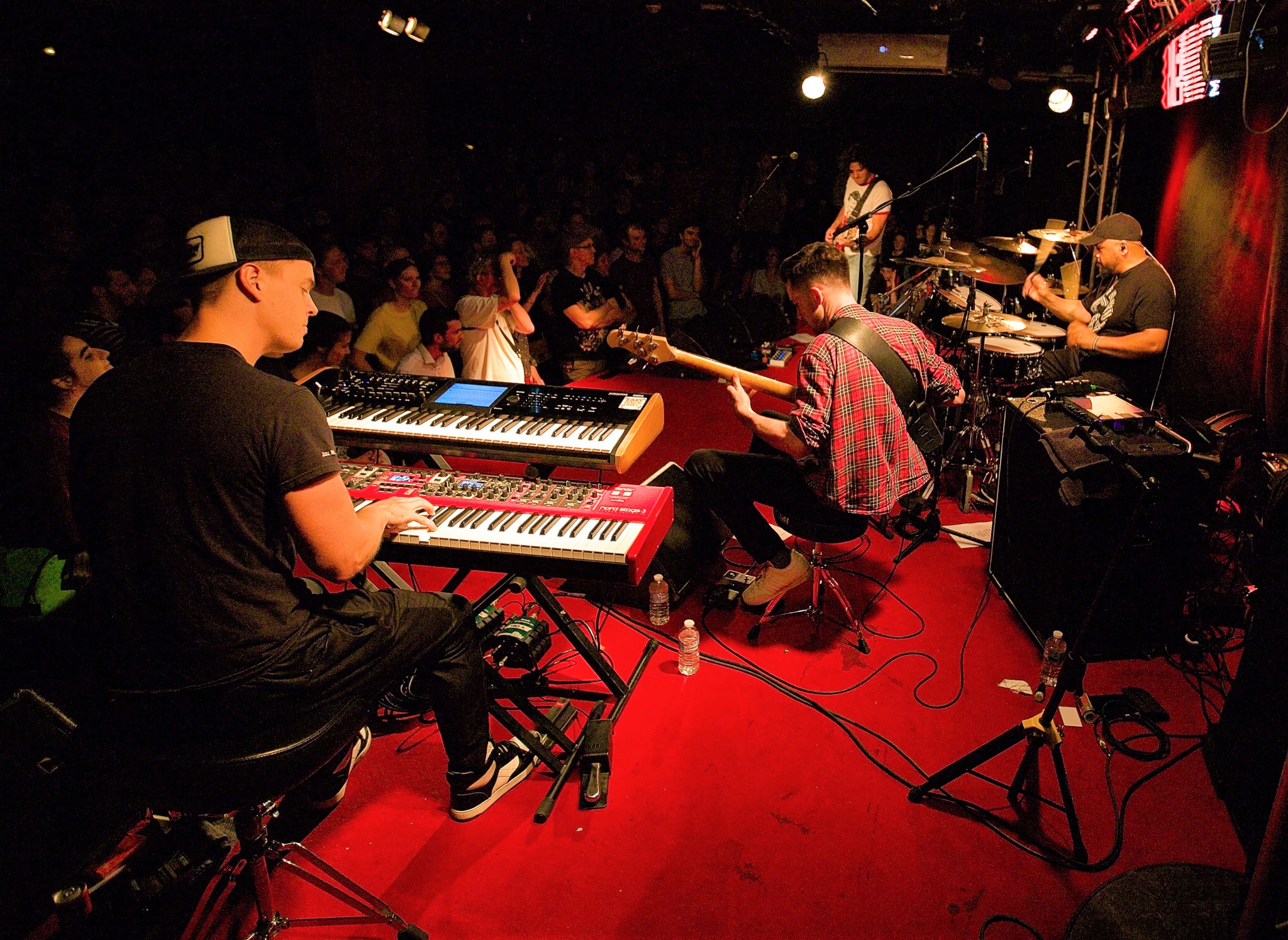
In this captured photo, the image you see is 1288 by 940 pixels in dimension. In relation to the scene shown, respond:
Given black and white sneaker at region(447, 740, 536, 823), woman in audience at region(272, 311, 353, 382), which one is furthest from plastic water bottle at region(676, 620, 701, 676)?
woman in audience at region(272, 311, 353, 382)

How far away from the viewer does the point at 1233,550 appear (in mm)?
3865

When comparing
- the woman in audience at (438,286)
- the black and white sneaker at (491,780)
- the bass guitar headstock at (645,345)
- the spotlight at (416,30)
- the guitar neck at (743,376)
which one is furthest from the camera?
the spotlight at (416,30)

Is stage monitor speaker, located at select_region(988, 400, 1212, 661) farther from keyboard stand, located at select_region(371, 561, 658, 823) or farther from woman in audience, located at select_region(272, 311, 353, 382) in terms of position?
woman in audience, located at select_region(272, 311, 353, 382)

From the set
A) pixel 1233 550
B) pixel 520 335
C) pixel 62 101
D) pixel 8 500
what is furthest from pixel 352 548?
pixel 62 101

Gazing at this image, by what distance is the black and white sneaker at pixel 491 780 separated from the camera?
2.39 meters

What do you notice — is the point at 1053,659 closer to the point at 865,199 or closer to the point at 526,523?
the point at 526,523

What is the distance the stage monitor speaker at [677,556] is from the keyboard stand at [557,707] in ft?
2.11

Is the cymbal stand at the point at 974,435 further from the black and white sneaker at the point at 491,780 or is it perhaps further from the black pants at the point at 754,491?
the black and white sneaker at the point at 491,780

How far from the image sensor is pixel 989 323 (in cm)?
482

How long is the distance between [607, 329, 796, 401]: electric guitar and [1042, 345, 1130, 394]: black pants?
7.83 ft

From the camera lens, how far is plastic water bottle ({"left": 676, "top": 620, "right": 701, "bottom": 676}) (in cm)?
312

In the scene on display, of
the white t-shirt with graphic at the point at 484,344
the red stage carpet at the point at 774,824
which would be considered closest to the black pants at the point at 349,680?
the red stage carpet at the point at 774,824

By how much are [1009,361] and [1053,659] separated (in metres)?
2.41

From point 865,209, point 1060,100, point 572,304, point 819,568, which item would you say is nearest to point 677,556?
point 819,568
